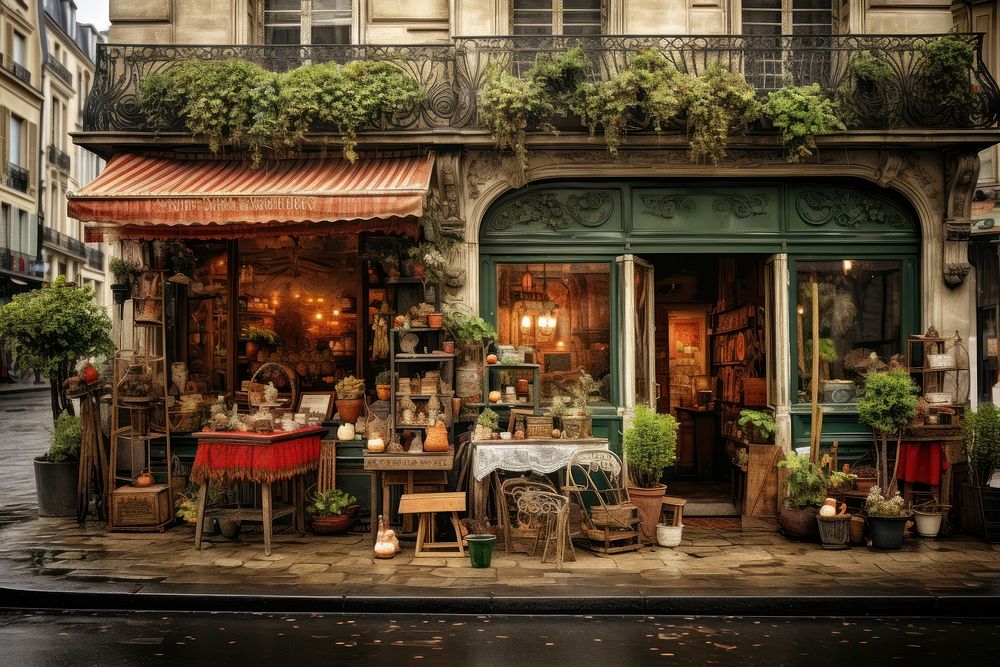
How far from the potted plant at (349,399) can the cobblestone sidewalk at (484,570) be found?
60.6 inches

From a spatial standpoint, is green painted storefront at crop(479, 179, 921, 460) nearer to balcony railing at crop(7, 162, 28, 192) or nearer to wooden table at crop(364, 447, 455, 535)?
wooden table at crop(364, 447, 455, 535)

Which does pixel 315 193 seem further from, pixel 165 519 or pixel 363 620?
pixel 363 620

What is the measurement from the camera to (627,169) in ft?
37.0

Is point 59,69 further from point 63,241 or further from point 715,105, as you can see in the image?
point 715,105

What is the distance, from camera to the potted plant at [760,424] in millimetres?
10977

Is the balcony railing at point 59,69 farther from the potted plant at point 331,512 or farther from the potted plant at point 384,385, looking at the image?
the potted plant at point 331,512

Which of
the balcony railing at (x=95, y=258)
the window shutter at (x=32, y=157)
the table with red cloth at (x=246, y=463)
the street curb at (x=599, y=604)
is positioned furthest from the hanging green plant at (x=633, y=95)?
the balcony railing at (x=95, y=258)

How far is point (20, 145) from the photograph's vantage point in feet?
127

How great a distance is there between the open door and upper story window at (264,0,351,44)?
4.88 metres

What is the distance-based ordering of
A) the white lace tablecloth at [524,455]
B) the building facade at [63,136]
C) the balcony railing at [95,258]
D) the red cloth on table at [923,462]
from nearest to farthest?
1. the white lace tablecloth at [524,455]
2. the red cloth on table at [923,462]
3. the building facade at [63,136]
4. the balcony railing at [95,258]

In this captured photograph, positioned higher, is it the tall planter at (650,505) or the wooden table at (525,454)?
the wooden table at (525,454)

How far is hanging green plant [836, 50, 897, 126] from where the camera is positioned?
35.6 ft

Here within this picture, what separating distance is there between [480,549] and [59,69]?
142 feet

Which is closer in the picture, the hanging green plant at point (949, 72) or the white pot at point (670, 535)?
the white pot at point (670, 535)
